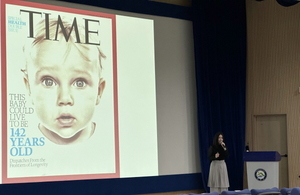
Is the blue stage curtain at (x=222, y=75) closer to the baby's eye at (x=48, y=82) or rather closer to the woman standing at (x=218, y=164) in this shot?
the woman standing at (x=218, y=164)

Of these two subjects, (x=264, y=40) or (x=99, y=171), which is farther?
(x=264, y=40)

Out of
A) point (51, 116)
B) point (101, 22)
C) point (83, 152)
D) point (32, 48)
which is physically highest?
point (101, 22)

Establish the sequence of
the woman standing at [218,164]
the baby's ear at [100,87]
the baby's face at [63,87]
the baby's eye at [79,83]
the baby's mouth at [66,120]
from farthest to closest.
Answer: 1. the woman standing at [218,164]
2. the baby's ear at [100,87]
3. the baby's eye at [79,83]
4. the baby's mouth at [66,120]
5. the baby's face at [63,87]

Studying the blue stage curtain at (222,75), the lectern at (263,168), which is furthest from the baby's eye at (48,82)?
the lectern at (263,168)

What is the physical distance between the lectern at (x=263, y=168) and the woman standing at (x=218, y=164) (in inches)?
16.6

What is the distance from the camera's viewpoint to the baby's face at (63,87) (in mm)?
7484

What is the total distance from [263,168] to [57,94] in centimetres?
373

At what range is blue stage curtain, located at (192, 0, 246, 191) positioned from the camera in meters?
9.30

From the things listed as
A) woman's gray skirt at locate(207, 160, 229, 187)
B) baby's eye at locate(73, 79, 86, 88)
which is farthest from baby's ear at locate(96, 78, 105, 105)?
woman's gray skirt at locate(207, 160, 229, 187)

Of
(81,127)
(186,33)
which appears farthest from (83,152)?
(186,33)

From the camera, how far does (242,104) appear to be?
9758mm

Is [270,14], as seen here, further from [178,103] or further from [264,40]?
[178,103]

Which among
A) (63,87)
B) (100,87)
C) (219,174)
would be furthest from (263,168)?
(63,87)

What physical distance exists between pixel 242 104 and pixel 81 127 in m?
3.56
